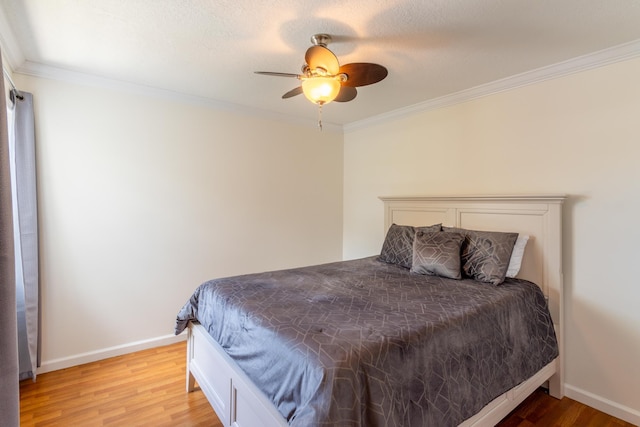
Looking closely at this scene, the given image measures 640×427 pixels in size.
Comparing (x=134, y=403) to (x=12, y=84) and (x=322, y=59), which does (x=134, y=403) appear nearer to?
(x=12, y=84)

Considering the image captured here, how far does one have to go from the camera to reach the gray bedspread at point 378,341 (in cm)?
123

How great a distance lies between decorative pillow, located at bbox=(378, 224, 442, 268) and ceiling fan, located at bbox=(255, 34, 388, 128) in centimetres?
147

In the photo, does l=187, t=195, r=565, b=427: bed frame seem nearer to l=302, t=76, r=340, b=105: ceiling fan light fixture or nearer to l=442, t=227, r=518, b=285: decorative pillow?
l=442, t=227, r=518, b=285: decorative pillow

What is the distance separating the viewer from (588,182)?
2.25m

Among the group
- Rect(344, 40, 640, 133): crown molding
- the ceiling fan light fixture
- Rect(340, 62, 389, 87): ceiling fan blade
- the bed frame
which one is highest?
Rect(344, 40, 640, 133): crown molding

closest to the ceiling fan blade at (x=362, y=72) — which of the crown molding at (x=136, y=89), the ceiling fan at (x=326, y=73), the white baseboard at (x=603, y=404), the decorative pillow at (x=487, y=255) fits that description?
the ceiling fan at (x=326, y=73)

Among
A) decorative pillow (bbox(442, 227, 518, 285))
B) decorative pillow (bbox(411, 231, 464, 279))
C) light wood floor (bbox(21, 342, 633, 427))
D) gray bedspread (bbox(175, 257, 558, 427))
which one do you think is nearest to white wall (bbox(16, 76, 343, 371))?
light wood floor (bbox(21, 342, 633, 427))

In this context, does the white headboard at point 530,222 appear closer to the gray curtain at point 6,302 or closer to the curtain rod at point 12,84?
the gray curtain at point 6,302

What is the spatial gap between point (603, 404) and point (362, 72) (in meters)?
2.76

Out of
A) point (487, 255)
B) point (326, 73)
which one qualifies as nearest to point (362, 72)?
point (326, 73)

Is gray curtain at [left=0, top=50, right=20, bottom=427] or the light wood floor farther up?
gray curtain at [left=0, top=50, right=20, bottom=427]

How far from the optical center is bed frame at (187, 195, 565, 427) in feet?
5.36

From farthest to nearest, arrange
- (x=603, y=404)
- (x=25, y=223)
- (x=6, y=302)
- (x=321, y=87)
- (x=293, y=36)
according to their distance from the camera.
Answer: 1. (x=25, y=223)
2. (x=603, y=404)
3. (x=293, y=36)
4. (x=321, y=87)
5. (x=6, y=302)

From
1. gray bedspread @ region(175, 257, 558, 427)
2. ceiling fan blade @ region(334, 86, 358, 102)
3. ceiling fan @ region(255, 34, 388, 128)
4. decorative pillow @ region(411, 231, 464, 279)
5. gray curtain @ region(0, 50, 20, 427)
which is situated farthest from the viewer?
decorative pillow @ region(411, 231, 464, 279)
